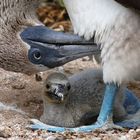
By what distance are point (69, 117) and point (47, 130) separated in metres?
0.20

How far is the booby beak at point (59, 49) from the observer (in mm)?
5000

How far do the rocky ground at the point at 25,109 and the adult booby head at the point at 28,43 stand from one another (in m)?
0.35

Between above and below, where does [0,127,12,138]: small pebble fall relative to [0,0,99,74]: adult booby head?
below

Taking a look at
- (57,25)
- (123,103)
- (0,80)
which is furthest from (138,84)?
(57,25)

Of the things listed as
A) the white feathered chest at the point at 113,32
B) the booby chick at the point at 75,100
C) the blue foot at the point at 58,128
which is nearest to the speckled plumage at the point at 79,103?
Answer: the booby chick at the point at 75,100

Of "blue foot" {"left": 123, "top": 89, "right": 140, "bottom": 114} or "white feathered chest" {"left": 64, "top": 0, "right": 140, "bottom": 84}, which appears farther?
"blue foot" {"left": 123, "top": 89, "right": 140, "bottom": 114}

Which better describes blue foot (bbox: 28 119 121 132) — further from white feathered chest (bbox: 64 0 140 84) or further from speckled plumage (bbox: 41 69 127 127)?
white feathered chest (bbox: 64 0 140 84)

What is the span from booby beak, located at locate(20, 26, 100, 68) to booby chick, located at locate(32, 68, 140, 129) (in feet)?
0.35

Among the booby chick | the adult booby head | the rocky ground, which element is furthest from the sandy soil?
the adult booby head

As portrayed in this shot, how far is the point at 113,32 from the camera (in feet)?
15.9

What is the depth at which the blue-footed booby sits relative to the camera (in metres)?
4.80

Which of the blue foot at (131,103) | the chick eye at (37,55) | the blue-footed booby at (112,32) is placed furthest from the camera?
the blue foot at (131,103)

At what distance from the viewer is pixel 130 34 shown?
190 inches

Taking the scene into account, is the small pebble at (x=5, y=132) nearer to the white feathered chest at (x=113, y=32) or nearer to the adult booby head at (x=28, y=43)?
the adult booby head at (x=28, y=43)
